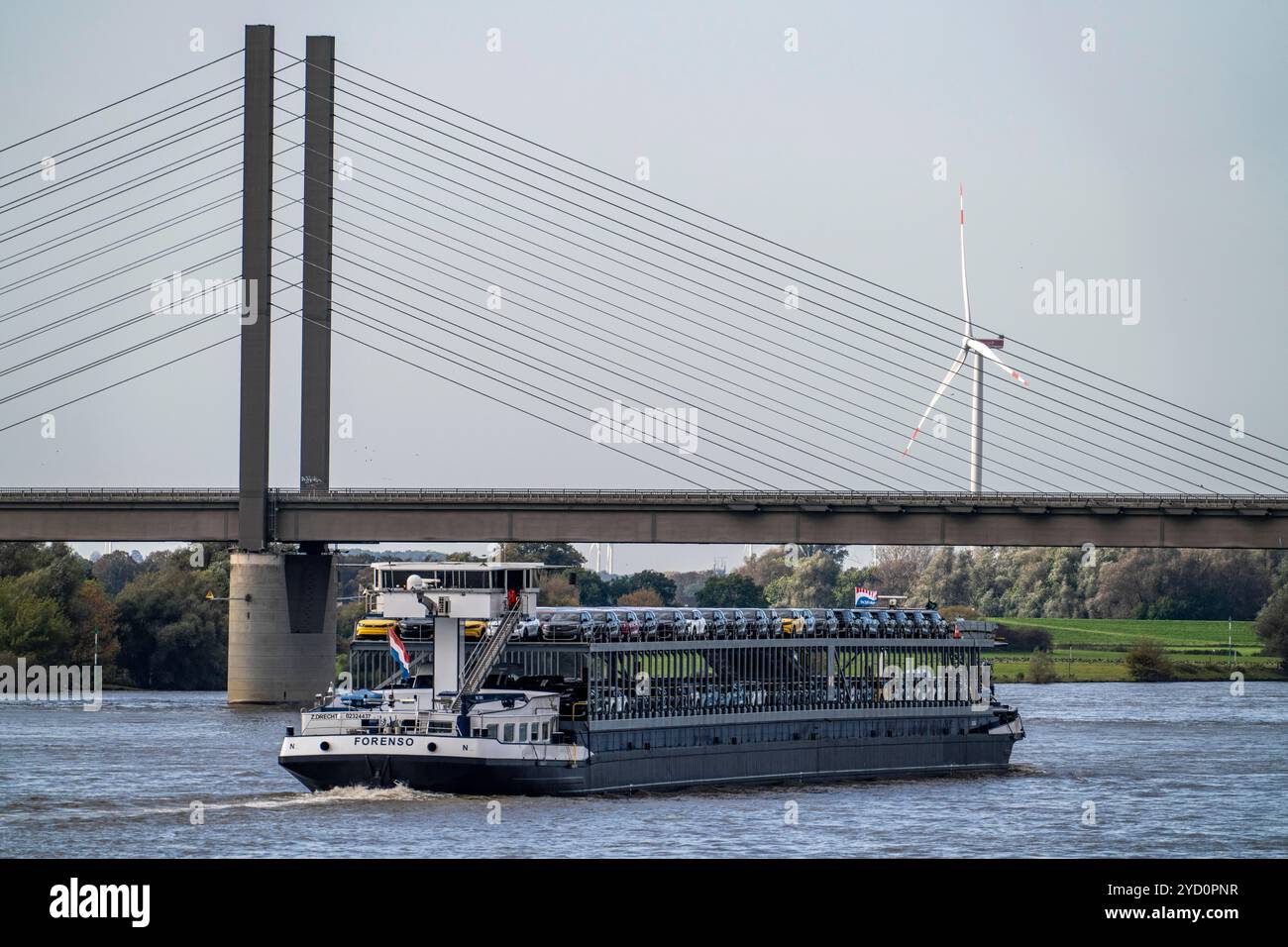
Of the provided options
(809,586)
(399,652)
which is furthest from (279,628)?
(809,586)

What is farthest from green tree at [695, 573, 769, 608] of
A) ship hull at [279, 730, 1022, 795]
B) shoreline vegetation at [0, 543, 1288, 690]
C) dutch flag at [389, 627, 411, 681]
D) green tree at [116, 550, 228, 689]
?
dutch flag at [389, 627, 411, 681]

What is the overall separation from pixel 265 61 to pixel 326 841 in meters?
66.1

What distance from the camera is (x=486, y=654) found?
207 feet

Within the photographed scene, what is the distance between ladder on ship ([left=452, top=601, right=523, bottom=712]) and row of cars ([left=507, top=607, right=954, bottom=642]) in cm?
168

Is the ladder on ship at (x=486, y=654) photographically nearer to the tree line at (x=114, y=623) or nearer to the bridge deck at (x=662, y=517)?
the bridge deck at (x=662, y=517)

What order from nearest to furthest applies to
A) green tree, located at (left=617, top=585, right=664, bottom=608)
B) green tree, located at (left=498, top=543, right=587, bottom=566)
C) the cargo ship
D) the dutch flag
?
1. the cargo ship
2. the dutch flag
3. green tree, located at (left=498, top=543, right=587, bottom=566)
4. green tree, located at (left=617, top=585, right=664, bottom=608)

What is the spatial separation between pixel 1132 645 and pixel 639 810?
11747 cm

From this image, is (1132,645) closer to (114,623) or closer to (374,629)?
(114,623)

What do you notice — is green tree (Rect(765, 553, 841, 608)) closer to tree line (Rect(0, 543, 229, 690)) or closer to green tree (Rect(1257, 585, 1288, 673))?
green tree (Rect(1257, 585, 1288, 673))

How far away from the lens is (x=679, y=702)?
2739 inches

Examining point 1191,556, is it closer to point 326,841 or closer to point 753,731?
point 753,731

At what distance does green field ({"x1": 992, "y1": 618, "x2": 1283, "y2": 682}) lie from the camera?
518ft
